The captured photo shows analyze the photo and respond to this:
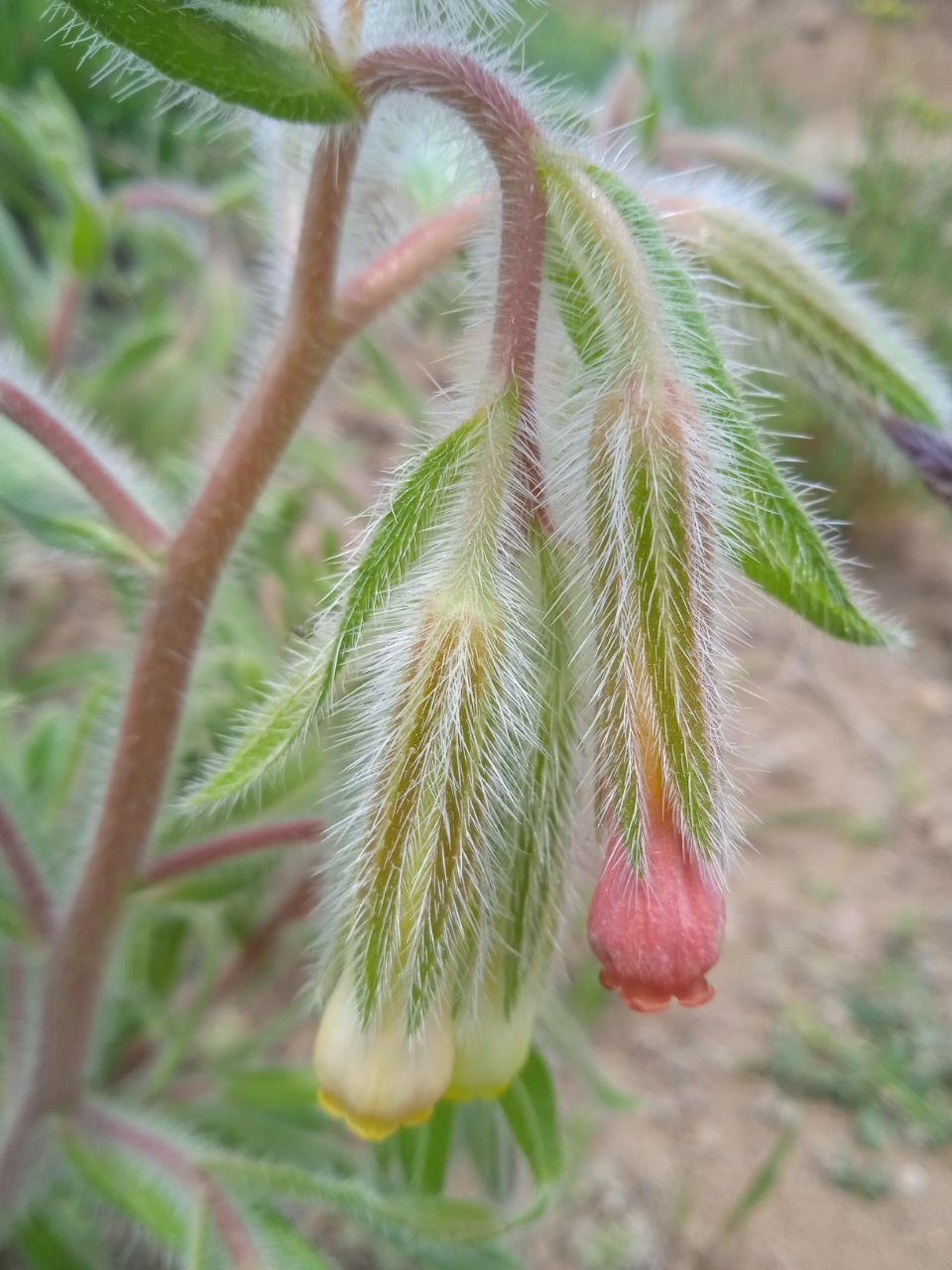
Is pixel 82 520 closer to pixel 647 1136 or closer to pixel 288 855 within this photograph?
pixel 288 855

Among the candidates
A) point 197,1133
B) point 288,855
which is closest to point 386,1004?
point 288,855

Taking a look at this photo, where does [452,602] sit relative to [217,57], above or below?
below

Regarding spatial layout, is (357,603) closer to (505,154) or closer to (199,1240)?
(505,154)

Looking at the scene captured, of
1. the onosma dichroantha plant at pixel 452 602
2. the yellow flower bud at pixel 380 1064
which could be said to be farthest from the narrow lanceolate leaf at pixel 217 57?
the yellow flower bud at pixel 380 1064

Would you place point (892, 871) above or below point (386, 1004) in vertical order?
above

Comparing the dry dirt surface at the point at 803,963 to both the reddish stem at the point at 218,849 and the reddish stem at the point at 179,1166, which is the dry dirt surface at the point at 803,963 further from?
the reddish stem at the point at 179,1166

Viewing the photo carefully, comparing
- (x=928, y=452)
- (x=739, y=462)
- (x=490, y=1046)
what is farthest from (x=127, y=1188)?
(x=928, y=452)

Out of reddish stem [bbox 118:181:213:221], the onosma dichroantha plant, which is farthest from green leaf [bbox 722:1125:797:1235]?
reddish stem [bbox 118:181:213:221]
